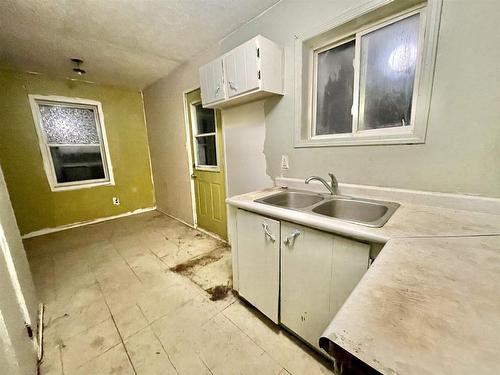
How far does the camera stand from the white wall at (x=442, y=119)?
94cm

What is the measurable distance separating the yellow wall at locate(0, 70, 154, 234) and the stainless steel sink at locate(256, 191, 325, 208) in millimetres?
3278

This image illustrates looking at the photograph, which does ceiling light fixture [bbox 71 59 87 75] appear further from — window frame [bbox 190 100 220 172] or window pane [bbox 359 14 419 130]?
window pane [bbox 359 14 419 130]

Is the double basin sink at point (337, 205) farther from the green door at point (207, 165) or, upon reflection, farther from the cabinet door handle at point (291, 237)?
the green door at point (207, 165)

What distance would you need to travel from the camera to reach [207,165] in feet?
9.19

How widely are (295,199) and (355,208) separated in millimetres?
435

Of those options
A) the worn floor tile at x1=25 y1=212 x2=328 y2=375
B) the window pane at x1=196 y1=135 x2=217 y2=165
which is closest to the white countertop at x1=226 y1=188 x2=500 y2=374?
the worn floor tile at x1=25 y1=212 x2=328 y2=375

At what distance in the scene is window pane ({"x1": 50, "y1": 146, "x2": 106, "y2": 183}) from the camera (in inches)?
122

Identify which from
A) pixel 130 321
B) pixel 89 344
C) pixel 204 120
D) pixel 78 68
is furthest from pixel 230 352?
pixel 78 68

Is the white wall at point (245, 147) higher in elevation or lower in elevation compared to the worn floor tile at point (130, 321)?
higher

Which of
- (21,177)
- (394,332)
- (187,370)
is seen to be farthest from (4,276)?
(21,177)

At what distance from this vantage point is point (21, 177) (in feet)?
9.20

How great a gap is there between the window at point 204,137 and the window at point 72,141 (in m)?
1.79

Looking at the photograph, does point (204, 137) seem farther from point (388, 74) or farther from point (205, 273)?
point (388, 74)

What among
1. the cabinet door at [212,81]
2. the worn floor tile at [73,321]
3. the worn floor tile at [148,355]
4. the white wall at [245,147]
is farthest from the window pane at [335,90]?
the worn floor tile at [73,321]
